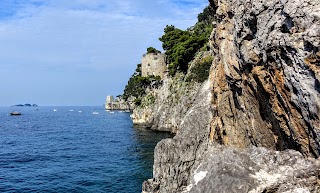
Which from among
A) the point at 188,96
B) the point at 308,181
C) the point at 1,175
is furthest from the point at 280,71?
the point at 188,96

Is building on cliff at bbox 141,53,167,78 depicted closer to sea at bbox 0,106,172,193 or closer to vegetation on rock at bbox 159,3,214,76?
vegetation on rock at bbox 159,3,214,76

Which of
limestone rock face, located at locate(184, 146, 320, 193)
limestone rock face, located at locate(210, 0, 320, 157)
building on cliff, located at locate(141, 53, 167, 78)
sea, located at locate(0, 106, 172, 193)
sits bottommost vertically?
sea, located at locate(0, 106, 172, 193)

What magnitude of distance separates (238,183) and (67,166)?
35.4m

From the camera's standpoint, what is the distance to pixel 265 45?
12930 millimetres

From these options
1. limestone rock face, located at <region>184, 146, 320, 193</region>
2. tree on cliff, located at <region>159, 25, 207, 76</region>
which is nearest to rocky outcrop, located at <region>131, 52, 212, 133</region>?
tree on cliff, located at <region>159, 25, 207, 76</region>

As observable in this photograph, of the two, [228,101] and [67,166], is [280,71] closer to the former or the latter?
[228,101]

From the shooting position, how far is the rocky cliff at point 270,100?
1073 centimetres

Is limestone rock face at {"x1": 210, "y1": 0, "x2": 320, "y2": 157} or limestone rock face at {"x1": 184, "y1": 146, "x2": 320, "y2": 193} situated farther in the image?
limestone rock face at {"x1": 184, "y1": 146, "x2": 320, "y2": 193}

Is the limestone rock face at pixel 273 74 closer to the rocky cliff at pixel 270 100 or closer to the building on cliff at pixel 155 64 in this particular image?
the rocky cliff at pixel 270 100

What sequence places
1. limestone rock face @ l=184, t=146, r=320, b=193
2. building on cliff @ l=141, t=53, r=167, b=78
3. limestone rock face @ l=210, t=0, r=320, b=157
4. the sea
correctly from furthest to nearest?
building on cliff @ l=141, t=53, r=167, b=78
the sea
limestone rock face @ l=184, t=146, r=320, b=193
limestone rock face @ l=210, t=0, r=320, b=157

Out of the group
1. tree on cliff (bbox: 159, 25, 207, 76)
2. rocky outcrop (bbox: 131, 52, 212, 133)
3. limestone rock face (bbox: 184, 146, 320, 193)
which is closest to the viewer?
limestone rock face (bbox: 184, 146, 320, 193)

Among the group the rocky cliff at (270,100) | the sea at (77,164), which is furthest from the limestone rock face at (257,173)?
the sea at (77,164)

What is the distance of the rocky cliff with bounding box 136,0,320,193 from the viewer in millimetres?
10727

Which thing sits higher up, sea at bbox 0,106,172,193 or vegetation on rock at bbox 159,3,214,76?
vegetation on rock at bbox 159,3,214,76
